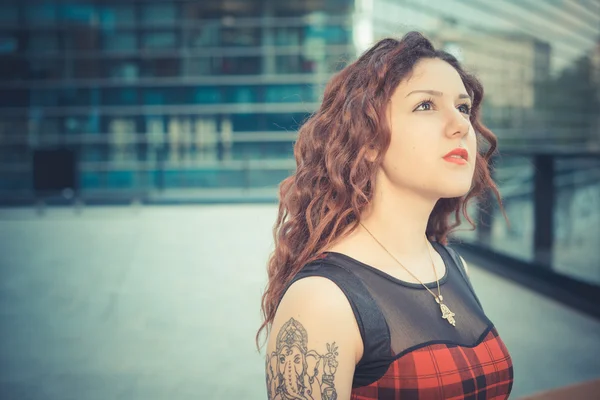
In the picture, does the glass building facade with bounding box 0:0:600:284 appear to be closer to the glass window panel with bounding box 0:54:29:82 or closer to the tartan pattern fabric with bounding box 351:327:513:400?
the glass window panel with bounding box 0:54:29:82

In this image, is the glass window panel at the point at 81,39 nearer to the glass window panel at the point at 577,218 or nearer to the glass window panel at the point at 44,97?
the glass window panel at the point at 44,97

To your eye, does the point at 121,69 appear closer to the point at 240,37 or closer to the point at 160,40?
the point at 160,40

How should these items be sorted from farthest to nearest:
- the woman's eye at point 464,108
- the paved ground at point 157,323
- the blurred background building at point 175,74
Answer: the blurred background building at point 175,74 → the paved ground at point 157,323 → the woman's eye at point 464,108

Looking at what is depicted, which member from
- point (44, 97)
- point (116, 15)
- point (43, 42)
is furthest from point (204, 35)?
point (44, 97)

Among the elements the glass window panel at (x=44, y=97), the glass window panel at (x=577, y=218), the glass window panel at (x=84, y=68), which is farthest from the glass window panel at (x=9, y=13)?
the glass window panel at (x=577, y=218)

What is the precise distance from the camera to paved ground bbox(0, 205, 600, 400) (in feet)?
12.4

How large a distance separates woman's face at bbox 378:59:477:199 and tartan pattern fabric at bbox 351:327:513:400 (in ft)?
1.24

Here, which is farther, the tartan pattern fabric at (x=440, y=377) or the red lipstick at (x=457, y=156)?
the red lipstick at (x=457, y=156)

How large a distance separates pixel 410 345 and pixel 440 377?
10 centimetres

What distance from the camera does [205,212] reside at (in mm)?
13391

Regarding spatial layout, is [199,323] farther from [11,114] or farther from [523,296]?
[11,114]

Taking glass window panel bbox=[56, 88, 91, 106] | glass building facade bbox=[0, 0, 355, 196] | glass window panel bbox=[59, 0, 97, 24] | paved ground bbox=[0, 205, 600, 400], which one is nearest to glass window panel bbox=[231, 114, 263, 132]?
glass building facade bbox=[0, 0, 355, 196]

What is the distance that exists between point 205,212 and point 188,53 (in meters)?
8.88

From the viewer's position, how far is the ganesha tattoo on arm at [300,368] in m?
1.23
